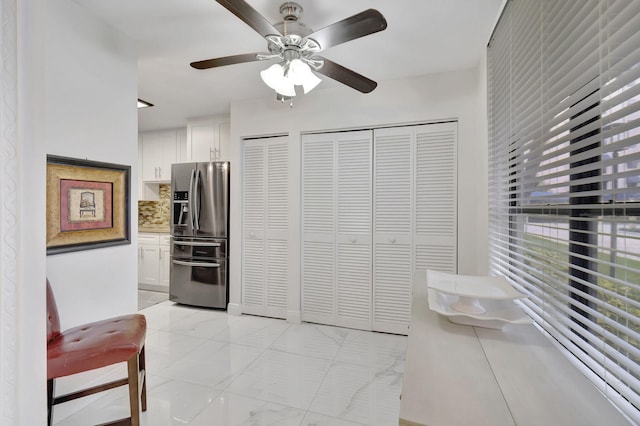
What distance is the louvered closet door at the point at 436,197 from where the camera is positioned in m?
2.74

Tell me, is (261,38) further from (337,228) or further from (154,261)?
(154,261)

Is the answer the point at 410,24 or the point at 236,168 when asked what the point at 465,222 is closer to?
the point at 410,24

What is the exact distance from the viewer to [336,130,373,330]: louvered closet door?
300cm

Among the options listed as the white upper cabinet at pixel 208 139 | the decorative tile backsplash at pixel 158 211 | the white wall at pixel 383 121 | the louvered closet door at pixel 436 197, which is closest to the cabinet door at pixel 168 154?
the decorative tile backsplash at pixel 158 211

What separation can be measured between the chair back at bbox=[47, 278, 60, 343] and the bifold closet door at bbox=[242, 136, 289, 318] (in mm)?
1970

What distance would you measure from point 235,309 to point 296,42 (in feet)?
9.67

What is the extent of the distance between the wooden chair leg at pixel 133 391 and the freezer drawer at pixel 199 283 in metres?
2.05

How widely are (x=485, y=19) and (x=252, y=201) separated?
271 cm

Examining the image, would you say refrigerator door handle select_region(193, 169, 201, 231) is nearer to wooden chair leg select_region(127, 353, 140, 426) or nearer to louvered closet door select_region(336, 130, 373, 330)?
louvered closet door select_region(336, 130, 373, 330)

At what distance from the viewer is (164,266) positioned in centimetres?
440

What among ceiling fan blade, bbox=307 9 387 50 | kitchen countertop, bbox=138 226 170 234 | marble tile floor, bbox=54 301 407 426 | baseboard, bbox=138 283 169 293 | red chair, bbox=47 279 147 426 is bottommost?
marble tile floor, bbox=54 301 407 426

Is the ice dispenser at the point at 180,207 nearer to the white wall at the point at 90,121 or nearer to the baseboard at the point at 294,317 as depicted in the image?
the white wall at the point at 90,121

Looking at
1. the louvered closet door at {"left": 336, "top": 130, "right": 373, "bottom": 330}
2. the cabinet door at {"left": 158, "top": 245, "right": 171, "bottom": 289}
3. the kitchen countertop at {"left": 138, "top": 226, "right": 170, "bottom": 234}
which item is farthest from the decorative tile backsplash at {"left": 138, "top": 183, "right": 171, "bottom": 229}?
the louvered closet door at {"left": 336, "top": 130, "right": 373, "bottom": 330}

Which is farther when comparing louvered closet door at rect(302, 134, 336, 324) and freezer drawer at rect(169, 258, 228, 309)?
freezer drawer at rect(169, 258, 228, 309)
